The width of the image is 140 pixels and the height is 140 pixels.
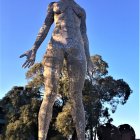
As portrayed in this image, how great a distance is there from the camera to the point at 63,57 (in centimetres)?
743

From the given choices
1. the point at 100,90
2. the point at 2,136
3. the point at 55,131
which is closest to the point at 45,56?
the point at 55,131

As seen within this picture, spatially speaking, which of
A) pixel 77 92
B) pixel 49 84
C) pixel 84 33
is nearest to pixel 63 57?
pixel 49 84

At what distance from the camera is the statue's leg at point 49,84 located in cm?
705

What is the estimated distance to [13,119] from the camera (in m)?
32.5

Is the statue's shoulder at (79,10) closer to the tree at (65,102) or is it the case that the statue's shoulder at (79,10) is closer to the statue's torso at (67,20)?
the statue's torso at (67,20)

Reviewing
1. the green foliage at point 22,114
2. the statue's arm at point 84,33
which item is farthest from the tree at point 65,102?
the statue's arm at point 84,33

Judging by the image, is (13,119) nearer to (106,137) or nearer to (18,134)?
(18,134)

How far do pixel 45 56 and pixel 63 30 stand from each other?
23.2 inches

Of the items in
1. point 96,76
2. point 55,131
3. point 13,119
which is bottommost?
point 55,131

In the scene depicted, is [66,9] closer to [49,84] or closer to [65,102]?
[49,84]

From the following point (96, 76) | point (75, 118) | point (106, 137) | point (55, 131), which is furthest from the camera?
point (96, 76)

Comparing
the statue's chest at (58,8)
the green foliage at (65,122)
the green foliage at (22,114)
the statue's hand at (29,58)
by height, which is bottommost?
the statue's hand at (29,58)

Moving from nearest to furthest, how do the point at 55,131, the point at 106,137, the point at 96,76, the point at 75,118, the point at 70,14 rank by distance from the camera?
1. the point at 75,118
2. the point at 70,14
3. the point at 106,137
4. the point at 55,131
5. the point at 96,76

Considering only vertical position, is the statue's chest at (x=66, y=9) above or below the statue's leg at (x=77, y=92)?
above
